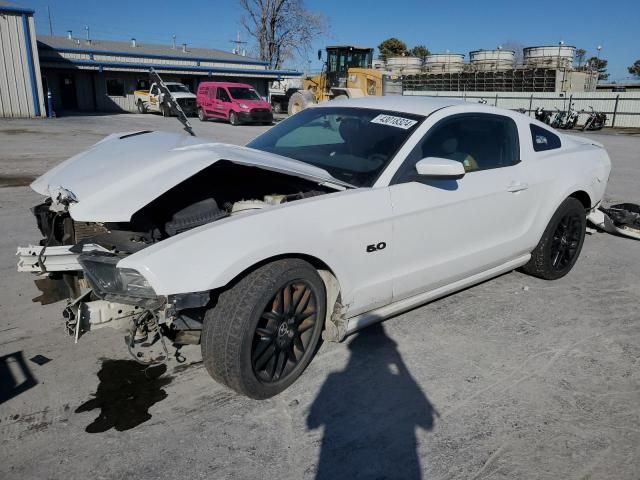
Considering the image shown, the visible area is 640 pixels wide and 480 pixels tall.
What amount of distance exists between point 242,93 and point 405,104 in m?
22.4

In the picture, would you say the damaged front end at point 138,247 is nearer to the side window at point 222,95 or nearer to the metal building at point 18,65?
the side window at point 222,95

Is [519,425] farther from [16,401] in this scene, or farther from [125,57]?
[125,57]

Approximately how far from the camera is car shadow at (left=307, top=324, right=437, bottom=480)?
2.40 meters

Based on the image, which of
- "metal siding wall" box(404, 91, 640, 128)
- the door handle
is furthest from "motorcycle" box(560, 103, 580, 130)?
the door handle

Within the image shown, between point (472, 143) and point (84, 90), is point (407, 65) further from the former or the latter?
point (472, 143)

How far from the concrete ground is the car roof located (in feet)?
5.08

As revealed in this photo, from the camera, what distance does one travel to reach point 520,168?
13.3 feet

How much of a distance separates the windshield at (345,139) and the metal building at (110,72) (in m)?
29.7

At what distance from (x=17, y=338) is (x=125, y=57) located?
109ft

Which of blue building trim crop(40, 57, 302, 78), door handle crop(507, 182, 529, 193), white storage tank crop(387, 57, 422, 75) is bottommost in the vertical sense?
door handle crop(507, 182, 529, 193)

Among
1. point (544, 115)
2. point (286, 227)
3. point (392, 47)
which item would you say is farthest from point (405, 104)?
point (392, 47)

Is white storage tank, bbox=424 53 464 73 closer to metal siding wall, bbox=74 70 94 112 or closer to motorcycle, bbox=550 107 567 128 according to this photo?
motorcycle, bbox=550 107 567 128

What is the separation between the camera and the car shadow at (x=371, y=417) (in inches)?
94.4

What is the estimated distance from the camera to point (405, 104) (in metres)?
3.84
